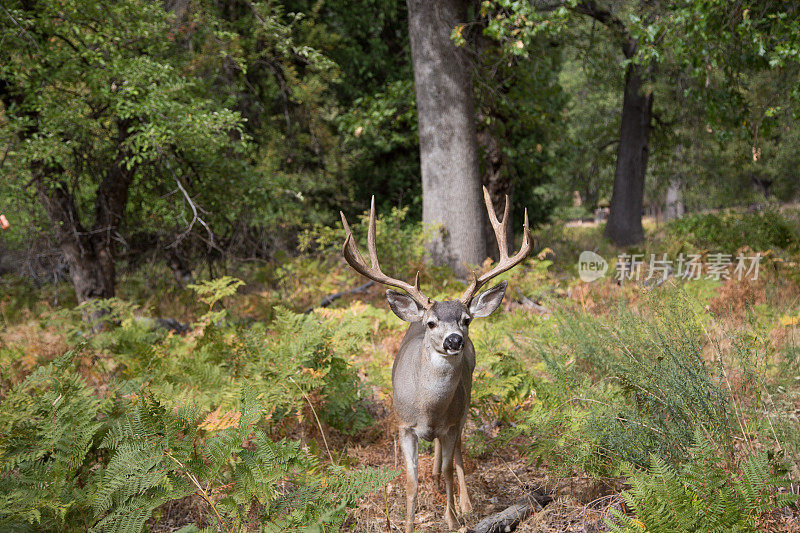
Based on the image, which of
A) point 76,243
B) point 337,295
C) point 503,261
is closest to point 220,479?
point 503,261

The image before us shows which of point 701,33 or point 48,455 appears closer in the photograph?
point 48,455

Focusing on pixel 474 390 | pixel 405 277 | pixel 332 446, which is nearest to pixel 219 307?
pixel 405 277

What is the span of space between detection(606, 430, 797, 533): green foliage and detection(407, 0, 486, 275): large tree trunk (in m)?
5.35

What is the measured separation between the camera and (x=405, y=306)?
3340mm

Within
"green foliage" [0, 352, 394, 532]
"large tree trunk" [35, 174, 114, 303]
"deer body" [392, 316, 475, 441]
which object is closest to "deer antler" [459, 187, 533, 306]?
"deer body" [392, 316, 475, 441]

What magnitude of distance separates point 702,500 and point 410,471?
139 centimetres

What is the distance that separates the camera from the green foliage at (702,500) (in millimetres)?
2432

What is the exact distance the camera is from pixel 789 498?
7.87 feet

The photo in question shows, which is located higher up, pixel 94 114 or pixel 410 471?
pixel 94 114

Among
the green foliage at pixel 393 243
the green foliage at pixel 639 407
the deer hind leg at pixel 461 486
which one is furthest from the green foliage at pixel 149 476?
the green foliage at pixel 393 243

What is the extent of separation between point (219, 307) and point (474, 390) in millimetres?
4942

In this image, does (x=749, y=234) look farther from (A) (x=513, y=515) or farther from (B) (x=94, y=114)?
(B) (x=94, y=114)

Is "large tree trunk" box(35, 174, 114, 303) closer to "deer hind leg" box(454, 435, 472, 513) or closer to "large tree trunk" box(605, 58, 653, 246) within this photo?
"deer hind leg" box(454, 435, 472, 513)

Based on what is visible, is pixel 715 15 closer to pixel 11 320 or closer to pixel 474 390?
pixel 474 390
